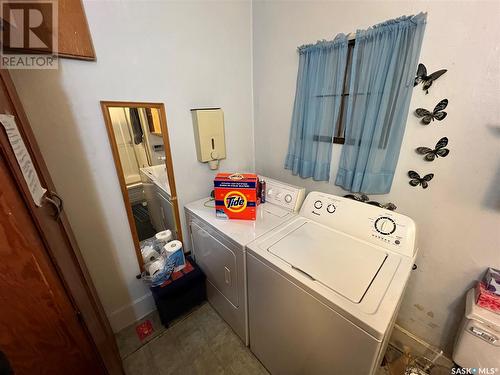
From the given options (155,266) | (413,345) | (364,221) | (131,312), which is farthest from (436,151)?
(131,312)

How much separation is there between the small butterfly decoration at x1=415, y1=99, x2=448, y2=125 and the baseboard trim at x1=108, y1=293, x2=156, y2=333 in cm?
Result: 239

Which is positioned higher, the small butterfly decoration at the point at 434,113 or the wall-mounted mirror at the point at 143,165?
the small butterfly decoration at the point at 434,113

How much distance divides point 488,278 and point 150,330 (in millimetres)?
2295

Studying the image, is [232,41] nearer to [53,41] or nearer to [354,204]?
[53,41]

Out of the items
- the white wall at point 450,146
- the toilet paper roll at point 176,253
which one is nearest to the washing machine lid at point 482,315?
the white wall at point 450,146

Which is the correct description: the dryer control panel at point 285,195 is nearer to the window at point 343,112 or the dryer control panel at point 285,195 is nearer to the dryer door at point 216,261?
the window at point 343,112

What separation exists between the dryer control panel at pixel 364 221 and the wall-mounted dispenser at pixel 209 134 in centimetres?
88

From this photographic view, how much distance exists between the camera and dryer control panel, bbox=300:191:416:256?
1138mm

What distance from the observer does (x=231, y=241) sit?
4.21 ft

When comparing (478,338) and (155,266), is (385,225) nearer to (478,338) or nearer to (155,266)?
(478,338)

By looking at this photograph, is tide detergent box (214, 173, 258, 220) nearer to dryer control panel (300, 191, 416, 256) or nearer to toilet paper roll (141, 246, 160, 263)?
dryer control panel (300, 191, 416, 256)

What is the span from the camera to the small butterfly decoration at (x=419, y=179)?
1181mm

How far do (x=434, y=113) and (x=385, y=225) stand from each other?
2.21 feet

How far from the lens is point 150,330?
5.44ft
